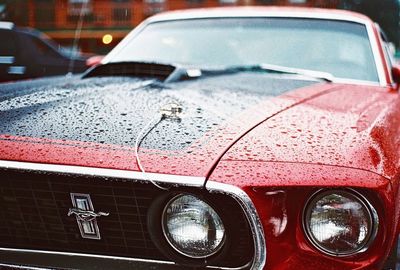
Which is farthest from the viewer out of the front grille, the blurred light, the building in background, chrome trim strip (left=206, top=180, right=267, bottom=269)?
the building in background

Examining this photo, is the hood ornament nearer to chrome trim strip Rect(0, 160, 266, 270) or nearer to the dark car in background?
chrome trim strip Rect(0, 160, 266, 270)

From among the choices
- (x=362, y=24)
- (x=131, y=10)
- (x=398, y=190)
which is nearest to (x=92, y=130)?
(x=398, y=190)

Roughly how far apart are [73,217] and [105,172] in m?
0.24

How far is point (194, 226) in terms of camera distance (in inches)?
55.3

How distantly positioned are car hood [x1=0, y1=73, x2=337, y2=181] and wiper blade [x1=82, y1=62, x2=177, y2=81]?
135 mm

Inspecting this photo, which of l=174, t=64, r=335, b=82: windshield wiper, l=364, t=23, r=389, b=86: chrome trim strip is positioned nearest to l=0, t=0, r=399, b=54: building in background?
l=364, t=23, r=389, b=86: chrome trim strip

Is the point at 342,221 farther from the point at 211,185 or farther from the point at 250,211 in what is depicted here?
the point at 211,185

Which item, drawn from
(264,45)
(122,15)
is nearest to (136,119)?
(264,45)

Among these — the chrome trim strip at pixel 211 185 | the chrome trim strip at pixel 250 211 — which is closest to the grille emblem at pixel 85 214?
the chrome trim strip at pixel 211 185

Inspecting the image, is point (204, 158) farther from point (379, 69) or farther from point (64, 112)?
point (379, 69)

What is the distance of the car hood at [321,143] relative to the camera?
137cm

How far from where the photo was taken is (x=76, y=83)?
2518 millimetres

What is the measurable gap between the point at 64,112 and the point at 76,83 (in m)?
0.73

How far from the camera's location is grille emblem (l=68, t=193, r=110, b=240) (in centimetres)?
148
